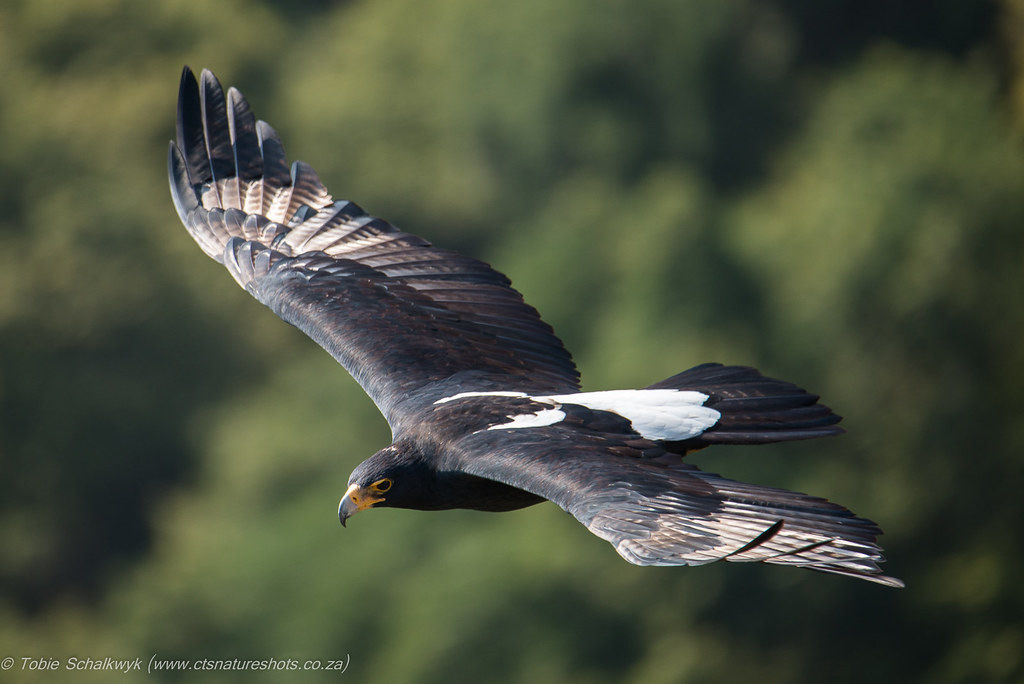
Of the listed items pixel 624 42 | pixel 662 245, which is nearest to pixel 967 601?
pixel 662 245

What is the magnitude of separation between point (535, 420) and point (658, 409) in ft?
2.67

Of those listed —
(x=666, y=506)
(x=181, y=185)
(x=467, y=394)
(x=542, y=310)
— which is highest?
(x=542, y=310)

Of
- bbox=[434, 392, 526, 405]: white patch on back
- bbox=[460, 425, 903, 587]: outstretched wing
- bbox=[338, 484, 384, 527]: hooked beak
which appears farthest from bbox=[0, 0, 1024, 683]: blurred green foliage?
bbox=[460, 425, 903, 587]: outstretched wing

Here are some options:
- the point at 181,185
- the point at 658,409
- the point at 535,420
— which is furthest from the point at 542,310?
the point at 535,420

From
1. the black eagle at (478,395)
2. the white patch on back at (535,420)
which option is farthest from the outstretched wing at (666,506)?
the white patch on back at (535,420)

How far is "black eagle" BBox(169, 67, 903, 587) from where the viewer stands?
21.5 ft

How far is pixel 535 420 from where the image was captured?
25.4ft

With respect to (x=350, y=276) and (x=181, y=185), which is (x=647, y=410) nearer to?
(x=350, y=276)

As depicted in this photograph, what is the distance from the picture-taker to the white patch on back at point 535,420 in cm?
765

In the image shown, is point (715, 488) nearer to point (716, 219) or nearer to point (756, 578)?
point (756, 578)

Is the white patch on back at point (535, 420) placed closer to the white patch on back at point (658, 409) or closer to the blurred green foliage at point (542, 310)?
the white patch on back at point (658, 409)

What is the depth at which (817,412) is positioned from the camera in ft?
25.9

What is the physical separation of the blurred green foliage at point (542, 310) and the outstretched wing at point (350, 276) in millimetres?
17722

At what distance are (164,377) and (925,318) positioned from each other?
68.0ft
